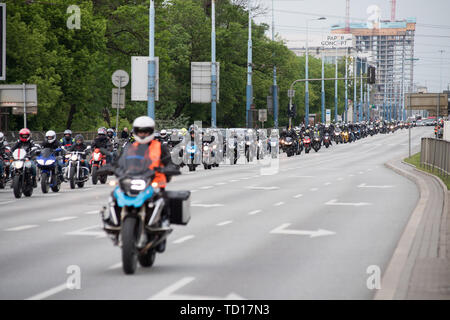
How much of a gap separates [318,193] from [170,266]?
41.6ft

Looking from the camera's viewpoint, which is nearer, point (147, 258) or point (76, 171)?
point (147, 258)

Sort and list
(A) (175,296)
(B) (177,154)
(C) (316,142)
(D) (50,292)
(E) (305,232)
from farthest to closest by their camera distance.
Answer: (C) (316,142) < (B) (177,154) < (E) (305,232) < (D) (50,292) < (A) (175,296)

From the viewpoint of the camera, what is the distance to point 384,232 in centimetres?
1370

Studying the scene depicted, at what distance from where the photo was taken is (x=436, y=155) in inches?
1142

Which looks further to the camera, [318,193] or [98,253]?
[318,193]

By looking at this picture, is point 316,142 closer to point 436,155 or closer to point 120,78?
point 120,78

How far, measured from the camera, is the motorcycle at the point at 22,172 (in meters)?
20.6

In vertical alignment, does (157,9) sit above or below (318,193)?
above

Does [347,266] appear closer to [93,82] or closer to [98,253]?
[98,253]

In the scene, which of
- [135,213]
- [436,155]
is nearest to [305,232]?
[135,213]

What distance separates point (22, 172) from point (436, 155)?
14.1 m

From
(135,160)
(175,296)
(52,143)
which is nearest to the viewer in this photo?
(175,296)

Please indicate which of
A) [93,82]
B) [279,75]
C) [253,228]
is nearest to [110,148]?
[253,228]

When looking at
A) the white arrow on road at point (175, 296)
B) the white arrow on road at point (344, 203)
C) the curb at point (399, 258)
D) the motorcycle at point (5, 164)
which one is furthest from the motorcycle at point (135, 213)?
the motorcycle at point (5, 164)
